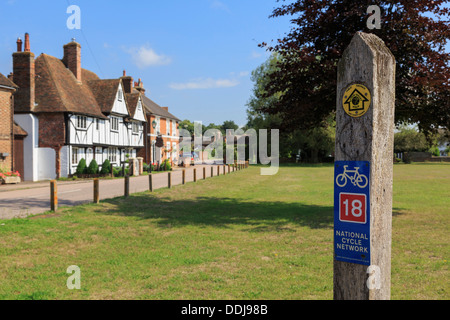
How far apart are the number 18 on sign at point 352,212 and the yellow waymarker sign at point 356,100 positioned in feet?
1.28

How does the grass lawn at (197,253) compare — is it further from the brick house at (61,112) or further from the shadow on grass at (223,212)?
the brick house at (61,112)

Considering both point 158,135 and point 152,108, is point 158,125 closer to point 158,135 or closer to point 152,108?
point 152,108

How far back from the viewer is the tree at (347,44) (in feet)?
32.0

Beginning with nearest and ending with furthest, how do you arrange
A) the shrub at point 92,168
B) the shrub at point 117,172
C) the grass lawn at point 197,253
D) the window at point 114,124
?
1. the grass lawn at point 197,253
2. the shrub at point 92,168
3. the shrub at point 117,172
4. the window at point 114,124

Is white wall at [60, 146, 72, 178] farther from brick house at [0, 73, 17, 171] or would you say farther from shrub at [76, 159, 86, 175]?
brick house at [0, 73, 17, 171]

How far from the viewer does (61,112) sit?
89.2 feet

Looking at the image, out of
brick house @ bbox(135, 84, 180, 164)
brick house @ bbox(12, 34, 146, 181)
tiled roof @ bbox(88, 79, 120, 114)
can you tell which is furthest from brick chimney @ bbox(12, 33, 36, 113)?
brick house @ bbox(135, 84, 180, 164)

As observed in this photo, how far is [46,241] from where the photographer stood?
761 centimetres

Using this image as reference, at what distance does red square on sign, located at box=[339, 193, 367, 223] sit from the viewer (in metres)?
2.72

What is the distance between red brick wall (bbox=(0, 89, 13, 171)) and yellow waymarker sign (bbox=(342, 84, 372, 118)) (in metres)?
26.0

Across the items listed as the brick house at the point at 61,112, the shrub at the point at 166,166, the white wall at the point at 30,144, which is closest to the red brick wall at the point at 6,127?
the white wall at the point at 30,144

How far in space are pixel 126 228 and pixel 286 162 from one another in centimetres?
5465

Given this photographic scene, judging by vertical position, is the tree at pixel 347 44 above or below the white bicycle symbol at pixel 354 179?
above
